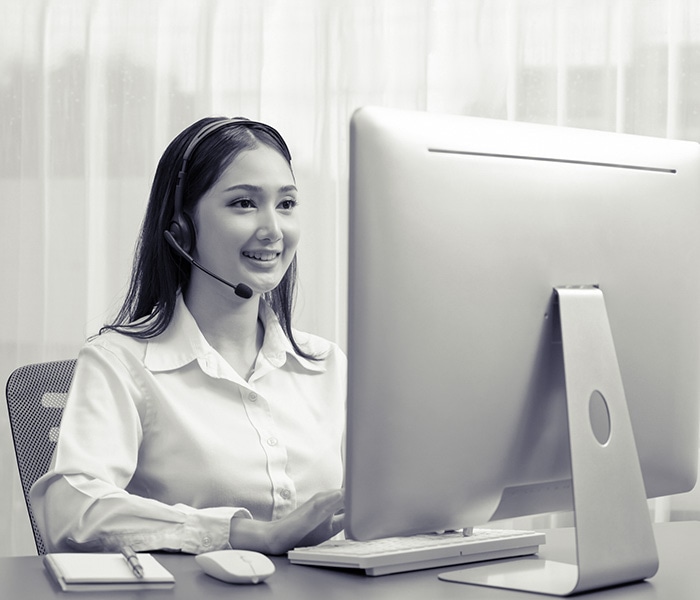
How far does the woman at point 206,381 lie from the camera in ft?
4.31

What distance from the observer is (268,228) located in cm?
153

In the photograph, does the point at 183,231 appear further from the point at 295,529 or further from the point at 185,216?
the point at 295,529

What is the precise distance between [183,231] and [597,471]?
85 centimetres

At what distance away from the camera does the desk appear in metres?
0.97

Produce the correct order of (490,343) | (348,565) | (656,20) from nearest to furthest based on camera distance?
(490,343) < (348,565) < (656,20)

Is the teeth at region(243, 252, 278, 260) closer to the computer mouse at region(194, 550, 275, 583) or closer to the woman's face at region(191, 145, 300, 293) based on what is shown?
the woman's face at region(191, 145, 300, 293)

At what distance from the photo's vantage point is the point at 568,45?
2.57 meters

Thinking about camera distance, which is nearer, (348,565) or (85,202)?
(348,565)

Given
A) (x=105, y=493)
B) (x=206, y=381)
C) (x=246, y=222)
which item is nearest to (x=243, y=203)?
(x=246, y=222)

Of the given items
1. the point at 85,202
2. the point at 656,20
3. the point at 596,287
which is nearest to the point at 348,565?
the point at 596,287

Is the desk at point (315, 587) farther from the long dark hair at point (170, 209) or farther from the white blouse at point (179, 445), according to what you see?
the long dark hair at point (170, 209)

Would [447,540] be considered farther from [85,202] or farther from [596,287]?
[85,202]

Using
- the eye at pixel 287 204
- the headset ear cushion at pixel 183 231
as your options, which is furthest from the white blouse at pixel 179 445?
the eye at pixel 287 204

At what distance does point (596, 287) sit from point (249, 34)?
5.97 ft
